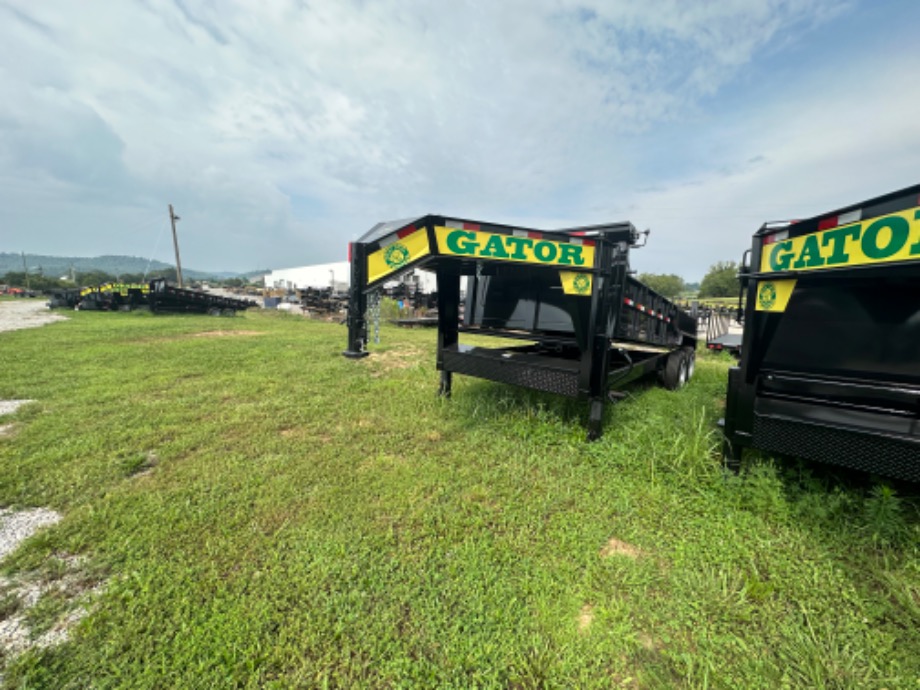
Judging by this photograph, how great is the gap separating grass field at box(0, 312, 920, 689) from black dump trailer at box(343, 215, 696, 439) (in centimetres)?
70

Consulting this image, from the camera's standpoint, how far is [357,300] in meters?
3.31

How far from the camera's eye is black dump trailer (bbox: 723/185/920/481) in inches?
90.2

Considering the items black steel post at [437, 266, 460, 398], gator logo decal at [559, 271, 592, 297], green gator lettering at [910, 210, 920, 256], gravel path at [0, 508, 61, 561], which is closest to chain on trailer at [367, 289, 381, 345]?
black steel post at [437, 266, 460, 398]

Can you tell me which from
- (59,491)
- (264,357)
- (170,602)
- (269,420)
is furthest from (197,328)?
(170,602)

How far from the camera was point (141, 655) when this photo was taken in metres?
1.69

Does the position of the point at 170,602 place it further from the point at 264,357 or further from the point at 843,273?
the point at 264,357

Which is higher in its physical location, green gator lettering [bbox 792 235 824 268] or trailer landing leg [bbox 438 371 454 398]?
green gator lettering [bbox 792 235 824 268]

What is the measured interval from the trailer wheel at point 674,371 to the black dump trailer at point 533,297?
0.8 inches

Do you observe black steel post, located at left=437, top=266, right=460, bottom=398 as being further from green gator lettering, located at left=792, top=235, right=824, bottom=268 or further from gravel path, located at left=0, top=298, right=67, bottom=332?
gravel path, located at left=0, top=298, right=67, bottom=332

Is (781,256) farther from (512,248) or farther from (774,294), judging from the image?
(512,248)

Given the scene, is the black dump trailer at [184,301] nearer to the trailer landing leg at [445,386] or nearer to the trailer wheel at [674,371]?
the trailer landing leg at [445,386]

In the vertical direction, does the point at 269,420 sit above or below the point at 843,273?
below

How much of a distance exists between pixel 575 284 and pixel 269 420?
385 cm

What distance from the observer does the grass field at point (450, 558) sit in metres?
1.71
